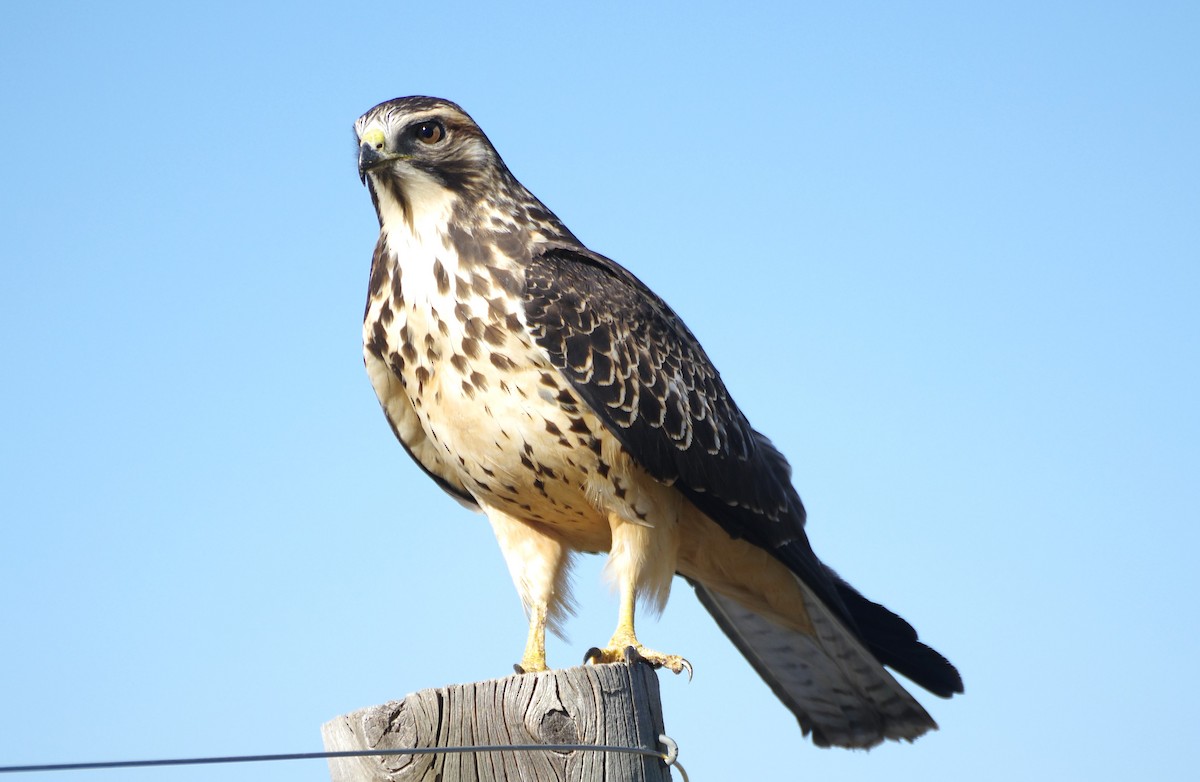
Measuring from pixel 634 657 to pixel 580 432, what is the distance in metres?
0.82

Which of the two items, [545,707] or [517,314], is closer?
[545,707]

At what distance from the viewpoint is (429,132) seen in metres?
5.36

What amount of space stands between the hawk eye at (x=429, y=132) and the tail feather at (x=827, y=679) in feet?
7.14

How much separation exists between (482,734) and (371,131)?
2750 millimetres

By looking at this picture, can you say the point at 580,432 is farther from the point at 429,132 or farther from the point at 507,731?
the point at 507,731

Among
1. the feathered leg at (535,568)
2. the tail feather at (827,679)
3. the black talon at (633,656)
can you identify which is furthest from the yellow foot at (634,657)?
the tail feather at (827,679)

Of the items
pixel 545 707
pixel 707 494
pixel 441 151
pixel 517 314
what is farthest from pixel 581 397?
pixel 545 707

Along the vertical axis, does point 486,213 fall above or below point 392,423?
above

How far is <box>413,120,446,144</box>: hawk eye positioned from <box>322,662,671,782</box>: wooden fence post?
262 centimetres

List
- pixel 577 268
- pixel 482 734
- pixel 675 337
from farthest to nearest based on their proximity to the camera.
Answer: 1. pixel 675 337
2. pixel 577 268
3. pixel 482 734

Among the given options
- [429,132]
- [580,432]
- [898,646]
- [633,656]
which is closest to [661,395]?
[580,432]

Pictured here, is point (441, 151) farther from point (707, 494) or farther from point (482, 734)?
point (482, 734)

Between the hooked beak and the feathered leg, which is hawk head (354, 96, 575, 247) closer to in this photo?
the hooked beak

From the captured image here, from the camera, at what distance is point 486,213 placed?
525 centimetres
